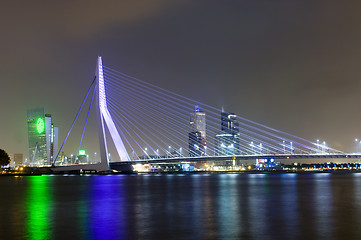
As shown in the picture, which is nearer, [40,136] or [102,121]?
[102,121]

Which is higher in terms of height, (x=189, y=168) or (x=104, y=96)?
(x=104, y=96)

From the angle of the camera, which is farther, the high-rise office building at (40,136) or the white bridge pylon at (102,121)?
the high-rise office building at (40,136)

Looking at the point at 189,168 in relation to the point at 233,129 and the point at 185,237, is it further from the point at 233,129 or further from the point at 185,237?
the point at 185,237

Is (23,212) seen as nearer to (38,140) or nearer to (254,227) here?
(254,227)

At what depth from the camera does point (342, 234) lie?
44.2 ft

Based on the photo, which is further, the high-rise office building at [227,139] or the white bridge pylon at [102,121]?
the high-rise office building at [227,139]

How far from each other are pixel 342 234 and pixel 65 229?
8867 millimetres

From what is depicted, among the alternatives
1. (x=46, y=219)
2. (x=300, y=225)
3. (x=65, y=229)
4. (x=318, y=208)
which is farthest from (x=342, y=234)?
(x=46, y=219)

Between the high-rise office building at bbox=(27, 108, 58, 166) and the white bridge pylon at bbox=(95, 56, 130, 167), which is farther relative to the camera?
the high-rise office building at bbox=(27, 108, 58, 166)

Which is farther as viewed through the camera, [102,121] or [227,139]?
[227,139]

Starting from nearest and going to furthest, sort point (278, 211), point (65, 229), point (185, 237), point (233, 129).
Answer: point (185, 237), point (65, 229), point (278, 211), point (233, 129)

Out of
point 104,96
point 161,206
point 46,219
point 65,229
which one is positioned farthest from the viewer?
point 104,96

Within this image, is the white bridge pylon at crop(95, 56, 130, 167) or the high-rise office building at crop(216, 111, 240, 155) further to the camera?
the high-rise office building at crop(216, 111, 240, 155)

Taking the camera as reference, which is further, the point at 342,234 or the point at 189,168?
the point at 189,168
